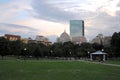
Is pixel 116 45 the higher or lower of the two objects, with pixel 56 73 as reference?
higher

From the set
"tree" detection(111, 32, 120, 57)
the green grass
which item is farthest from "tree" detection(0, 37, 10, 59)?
the green grass

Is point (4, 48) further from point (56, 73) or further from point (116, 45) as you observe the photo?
point (56, 73)

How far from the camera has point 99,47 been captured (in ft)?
551

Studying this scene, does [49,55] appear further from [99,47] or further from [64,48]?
[99,47]

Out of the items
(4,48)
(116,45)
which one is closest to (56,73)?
(4,48)

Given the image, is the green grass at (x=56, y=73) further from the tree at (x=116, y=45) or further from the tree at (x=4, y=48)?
the tree at (x=116, y=45)

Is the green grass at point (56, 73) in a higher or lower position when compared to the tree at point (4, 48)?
lower

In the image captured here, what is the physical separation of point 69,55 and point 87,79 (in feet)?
449

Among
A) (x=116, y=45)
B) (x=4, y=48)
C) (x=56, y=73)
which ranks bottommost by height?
(x=56, y=73)

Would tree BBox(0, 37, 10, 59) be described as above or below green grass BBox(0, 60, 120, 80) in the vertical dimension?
above

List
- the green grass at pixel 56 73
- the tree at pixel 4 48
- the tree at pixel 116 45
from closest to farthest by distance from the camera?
the green grass at pixel 56 73 → the tree at pixel 4 48 → the tree at pixel 116 45

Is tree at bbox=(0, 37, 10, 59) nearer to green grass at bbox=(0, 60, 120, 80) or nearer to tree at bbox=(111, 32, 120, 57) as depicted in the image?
tree at bbox=(111, 32, 120, 57)

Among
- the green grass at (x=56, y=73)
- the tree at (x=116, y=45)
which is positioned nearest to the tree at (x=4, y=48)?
the tree at (x=116, y=45)

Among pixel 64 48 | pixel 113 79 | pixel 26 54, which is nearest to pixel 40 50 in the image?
pixel 26 54
